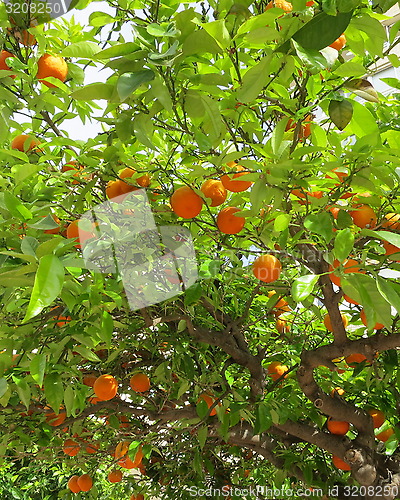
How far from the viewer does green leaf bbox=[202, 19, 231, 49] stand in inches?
23.7

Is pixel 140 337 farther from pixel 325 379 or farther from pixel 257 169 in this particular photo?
pixel 257 169

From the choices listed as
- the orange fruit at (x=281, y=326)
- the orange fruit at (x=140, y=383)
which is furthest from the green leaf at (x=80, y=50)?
the orange fruit at (x=281, y=326)

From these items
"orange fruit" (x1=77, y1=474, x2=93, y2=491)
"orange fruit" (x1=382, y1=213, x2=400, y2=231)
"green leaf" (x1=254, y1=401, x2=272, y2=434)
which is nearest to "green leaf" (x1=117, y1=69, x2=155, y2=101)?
"orange fruit" (x1=382, y1=213, x2=400, y2=231)

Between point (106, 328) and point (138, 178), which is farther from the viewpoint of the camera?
point (138, 178)

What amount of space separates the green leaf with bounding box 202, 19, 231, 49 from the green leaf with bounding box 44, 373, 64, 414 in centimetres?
78

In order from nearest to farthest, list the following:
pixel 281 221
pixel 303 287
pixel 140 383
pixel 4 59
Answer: pixel 303 287, pixel 281 221, pixel 4 59, pixel 140 383

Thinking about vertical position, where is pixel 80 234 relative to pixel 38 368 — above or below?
above

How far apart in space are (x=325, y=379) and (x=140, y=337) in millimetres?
703

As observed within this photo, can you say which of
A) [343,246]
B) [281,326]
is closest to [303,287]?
[343,246]

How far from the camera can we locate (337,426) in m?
1.59

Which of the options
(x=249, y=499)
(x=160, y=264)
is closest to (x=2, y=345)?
(x=160, y=264)

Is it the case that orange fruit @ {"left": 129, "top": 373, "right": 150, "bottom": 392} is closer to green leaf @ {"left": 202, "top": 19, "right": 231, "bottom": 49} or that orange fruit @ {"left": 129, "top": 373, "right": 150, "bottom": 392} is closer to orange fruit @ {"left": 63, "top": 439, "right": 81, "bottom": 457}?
orange fruit @ {"left": 63, "top": 439, "right": 81, "bottom": 457}

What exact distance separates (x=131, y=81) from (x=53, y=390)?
0.73m

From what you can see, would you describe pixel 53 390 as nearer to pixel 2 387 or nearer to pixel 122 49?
pixel 2 387
